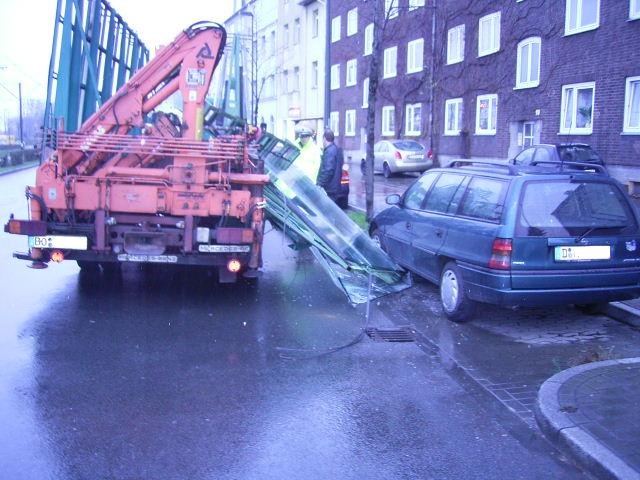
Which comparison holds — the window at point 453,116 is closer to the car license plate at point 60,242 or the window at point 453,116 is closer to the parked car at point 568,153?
the parked car at point 568,153

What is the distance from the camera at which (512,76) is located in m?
25.5

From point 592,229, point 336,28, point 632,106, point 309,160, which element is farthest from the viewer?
point 336,28

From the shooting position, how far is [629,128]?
1967cm

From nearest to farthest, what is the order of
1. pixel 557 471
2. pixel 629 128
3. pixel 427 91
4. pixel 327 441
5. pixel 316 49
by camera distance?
pixel 557 471, pixel 327 441, pixel 629 128, pixel 427 91, pixel 316 49

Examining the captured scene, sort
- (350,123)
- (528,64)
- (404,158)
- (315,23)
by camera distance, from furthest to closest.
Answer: (315,23) < (350,123) < (404,158) < (528,64)

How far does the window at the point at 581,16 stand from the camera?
21000mm

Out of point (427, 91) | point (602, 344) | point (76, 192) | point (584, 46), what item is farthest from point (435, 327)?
point (427, 91)

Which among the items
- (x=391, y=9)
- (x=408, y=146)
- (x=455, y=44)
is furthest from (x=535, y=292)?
(x=455, y=44)

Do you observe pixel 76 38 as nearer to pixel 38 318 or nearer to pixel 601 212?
pixel 38 318

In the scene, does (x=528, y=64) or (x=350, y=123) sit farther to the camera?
(x=350, y=123)

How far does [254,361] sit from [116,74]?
5752 millimetres

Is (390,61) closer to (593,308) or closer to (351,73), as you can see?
(351,73)

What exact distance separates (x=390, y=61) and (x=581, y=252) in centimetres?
3026

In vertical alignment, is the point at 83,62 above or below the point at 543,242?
above
